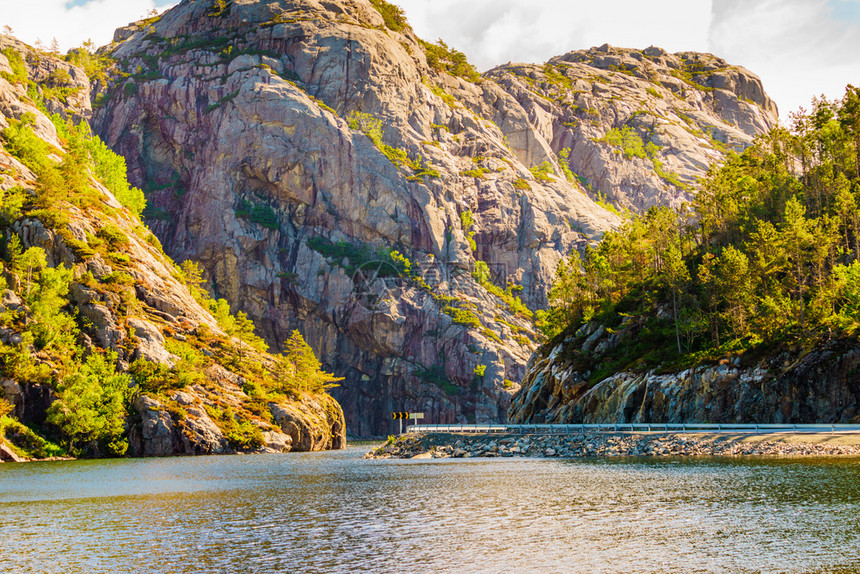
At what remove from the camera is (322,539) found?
95.2 feet

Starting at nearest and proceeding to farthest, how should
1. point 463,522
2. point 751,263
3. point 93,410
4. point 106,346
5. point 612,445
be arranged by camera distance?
point 463,522 → point 612,445 → point 751,263 → point 93,410 → point 106,346

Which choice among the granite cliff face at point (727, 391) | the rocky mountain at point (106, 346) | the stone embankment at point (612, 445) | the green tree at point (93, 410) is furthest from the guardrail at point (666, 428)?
the green tree at point (93, 410)

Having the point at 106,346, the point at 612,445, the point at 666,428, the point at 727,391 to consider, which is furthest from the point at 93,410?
the point at 727,391

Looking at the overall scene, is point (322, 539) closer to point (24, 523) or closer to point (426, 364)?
point (24, 523)

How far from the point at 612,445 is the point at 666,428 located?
6.56 meters

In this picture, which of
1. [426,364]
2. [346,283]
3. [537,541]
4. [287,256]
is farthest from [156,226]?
[537,541]

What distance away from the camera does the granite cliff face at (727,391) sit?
218 feet

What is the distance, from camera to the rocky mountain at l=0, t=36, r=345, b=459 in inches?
3716

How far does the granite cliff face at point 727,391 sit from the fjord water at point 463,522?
17.8m

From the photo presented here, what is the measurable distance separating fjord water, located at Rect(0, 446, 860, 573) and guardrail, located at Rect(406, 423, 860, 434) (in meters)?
11.1

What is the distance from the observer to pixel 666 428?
7406 cm

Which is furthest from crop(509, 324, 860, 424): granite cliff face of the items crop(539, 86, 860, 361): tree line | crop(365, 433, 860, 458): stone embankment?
crop(365, 433, 860, 458): stone embankment

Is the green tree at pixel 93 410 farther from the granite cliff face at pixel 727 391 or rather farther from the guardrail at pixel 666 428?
the granite cliff face at pixel 727 391

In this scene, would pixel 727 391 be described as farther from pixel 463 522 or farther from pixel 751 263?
pixel 463 522
